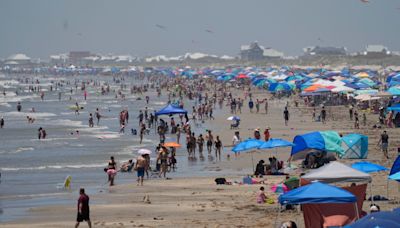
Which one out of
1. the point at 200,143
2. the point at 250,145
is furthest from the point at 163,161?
the point at 200,143

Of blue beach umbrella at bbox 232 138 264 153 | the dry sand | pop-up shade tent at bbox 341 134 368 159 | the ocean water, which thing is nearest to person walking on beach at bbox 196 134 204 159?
the ocean water

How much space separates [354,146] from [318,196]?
1067 centimetres

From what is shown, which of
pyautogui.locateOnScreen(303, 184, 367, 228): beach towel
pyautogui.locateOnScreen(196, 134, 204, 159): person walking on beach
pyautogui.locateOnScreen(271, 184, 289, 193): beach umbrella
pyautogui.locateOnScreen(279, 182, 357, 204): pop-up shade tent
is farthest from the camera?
pyautogui.locateOnScreen(196, 134, 204, 159): person walking on beach

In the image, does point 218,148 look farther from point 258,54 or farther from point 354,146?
point 258,54

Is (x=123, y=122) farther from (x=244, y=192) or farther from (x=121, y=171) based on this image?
(x=244, y=192)

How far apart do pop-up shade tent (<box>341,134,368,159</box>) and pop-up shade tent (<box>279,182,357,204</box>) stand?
33.2 feet

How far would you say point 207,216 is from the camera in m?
14.7

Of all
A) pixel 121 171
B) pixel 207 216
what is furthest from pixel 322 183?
pixel 121 171

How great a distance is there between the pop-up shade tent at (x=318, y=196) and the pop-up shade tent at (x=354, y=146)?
10119 mm

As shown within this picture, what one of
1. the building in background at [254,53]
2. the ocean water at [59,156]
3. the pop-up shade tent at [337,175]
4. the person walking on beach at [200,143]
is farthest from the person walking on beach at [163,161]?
the building in background at [254,53]

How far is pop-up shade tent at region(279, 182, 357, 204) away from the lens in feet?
35.9

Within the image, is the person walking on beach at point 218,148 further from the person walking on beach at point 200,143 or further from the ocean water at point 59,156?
the person walking on beach at point 200,143

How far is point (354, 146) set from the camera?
69.9 ft

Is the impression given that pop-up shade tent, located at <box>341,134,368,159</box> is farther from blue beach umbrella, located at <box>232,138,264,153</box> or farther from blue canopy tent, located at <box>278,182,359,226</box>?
blue canopy tent, located at <box>278,182,359,226</box>
